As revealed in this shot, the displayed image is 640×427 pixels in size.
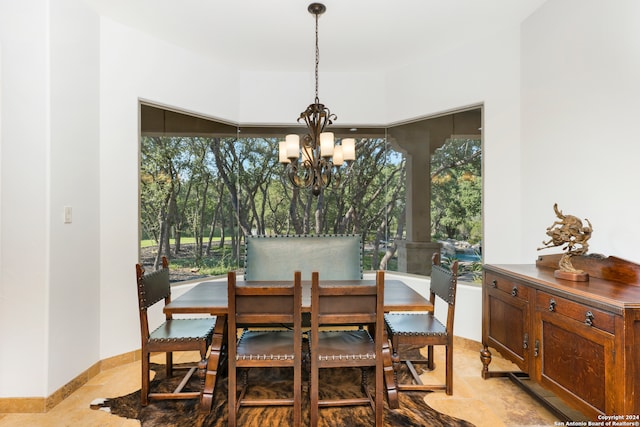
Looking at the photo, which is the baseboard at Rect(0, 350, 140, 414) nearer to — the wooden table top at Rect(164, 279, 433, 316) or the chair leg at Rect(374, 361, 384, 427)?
the wooden table top at Rect(164, 279, 433, 316)

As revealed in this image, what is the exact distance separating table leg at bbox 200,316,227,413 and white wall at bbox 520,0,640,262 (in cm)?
255

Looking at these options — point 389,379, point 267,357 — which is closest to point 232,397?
point 267,357

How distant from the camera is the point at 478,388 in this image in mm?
2539

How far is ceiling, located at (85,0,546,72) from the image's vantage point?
8.92 feet

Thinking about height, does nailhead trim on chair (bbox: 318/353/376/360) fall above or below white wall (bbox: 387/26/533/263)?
below

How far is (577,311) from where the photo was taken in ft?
5.64

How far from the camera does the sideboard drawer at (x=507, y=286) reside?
214cm

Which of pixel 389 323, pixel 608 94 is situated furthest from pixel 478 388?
pixel 608 94

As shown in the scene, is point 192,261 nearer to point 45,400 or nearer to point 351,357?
point 45,400

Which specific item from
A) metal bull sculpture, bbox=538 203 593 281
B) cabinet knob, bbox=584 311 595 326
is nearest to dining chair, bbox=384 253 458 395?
metal bull sculpture, bbox=538 203 593 281

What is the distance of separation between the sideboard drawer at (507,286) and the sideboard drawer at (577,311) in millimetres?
120

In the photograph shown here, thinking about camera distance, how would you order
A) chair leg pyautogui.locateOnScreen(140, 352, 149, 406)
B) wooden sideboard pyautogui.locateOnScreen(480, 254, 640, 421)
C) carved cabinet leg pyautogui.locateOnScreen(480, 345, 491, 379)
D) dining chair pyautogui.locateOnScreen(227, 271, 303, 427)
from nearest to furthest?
wooden sideboard pyautogui.locateOnScreen(480, 254, 640, 421), dining chair pyautogui.locateOnScreen(227, 271, 303, 427), chair leg pyautogui.locateOnScreen(140, 352, 149, 406), carved cabinet leg pyautogui.locateOnScreen(480, 345, 491, 379)

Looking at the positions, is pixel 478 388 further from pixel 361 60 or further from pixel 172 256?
pixel 361 60

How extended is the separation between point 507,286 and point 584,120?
128 centimetres
